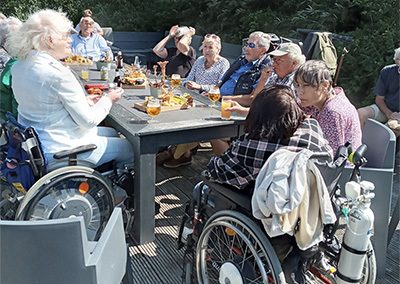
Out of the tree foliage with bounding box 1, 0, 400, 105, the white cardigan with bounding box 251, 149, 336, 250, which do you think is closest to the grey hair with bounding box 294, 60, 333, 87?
the white cardigan with bounding box 251, 149, 336, 250

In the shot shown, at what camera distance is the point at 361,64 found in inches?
→ 196

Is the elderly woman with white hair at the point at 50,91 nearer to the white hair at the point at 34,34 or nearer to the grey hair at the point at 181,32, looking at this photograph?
the white hair at the point at 34,34

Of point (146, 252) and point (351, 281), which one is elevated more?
point (351, 281)

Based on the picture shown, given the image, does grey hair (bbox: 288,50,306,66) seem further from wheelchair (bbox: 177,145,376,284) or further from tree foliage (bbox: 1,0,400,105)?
tree foliage (bbox: 1,0,400,105)

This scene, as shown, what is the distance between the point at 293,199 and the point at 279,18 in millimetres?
5436

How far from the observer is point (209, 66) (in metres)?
3.88

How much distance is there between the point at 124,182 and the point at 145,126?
0.36m

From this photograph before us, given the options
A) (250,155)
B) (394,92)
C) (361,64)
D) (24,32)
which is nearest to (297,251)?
(250,155)

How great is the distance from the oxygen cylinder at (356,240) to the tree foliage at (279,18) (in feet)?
11.5

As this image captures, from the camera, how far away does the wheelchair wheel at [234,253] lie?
165cm

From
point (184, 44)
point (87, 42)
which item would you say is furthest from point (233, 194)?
point (87, 42)

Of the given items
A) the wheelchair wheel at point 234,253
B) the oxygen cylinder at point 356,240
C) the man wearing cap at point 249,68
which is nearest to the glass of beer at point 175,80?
the man wearing cap at point 249,68

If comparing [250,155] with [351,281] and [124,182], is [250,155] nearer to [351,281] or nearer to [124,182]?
[351,281]

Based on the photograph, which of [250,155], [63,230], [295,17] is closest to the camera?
[63,230]
